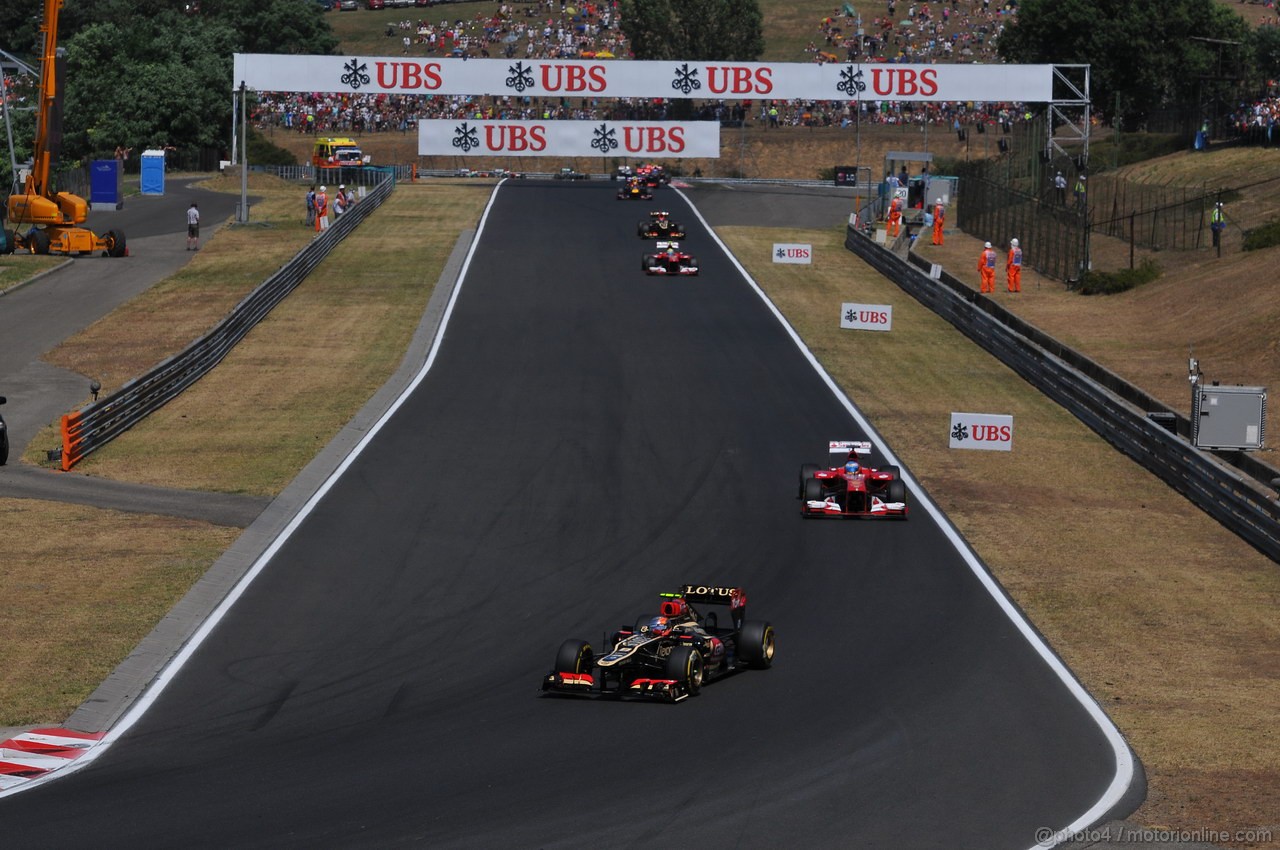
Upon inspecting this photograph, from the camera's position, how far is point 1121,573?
21.8m

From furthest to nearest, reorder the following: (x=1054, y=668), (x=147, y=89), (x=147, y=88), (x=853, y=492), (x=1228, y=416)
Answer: (x=147, y=88) < (x=147, y=89) < (x=1228, y=416) < (x=853, y=492) < (x=1054, y=668)

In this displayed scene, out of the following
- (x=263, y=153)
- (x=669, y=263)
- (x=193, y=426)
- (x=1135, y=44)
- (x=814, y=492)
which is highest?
(x=1135, y=44)

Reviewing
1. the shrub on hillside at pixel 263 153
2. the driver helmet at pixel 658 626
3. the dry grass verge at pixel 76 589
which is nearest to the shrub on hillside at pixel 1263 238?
the dry grass verge at pixel 76 589

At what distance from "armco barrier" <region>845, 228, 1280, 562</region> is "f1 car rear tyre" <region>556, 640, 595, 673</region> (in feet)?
37.0

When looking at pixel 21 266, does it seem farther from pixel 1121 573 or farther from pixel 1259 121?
pixel 1259 121

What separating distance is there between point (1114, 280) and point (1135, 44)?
5424cm

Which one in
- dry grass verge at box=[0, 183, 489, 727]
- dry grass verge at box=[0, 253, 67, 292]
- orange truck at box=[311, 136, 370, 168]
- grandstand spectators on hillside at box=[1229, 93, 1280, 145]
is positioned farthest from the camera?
orange truck at box=[311, 136, 370, 168]

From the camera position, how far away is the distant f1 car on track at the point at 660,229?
5809 centimetres

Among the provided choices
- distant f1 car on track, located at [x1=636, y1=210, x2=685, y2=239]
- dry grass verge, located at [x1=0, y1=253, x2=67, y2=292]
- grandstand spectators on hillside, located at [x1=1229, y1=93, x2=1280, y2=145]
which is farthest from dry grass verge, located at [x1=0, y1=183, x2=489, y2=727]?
grandstand spectators on hillside, located at [x1=1229, y1=93, x2=1280, y2=145]

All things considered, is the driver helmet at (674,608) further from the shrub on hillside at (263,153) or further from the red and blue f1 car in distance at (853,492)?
the shrub on hillside at (263,153)

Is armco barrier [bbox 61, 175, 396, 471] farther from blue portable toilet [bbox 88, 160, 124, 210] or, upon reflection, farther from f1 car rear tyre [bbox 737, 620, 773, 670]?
blue portable toilet [bbox 88, 160, 124, 210]

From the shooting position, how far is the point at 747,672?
16812 mm

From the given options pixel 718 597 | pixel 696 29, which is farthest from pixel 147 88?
pixel 718 597

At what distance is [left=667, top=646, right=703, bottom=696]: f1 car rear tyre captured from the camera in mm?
15633
